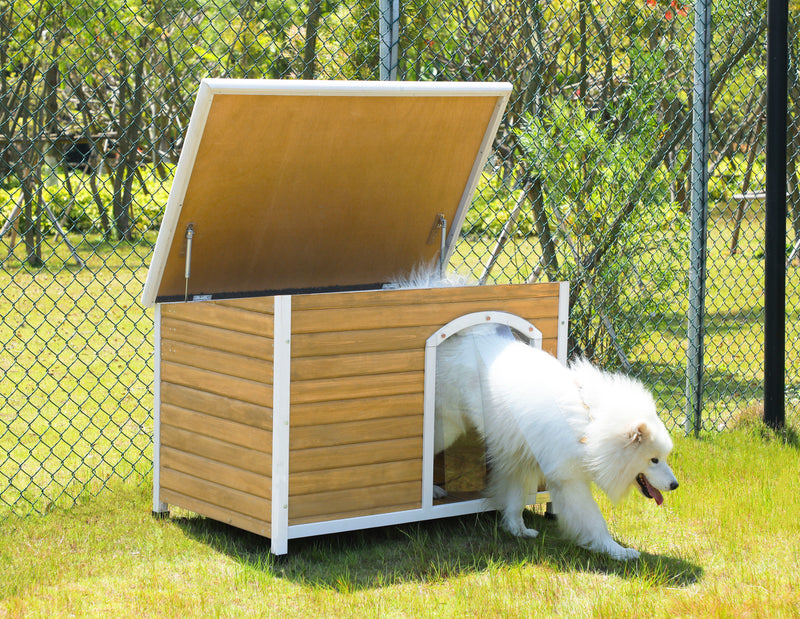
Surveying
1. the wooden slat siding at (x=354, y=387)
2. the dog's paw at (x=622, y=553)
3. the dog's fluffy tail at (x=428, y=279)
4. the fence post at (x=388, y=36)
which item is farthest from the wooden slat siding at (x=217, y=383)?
the fence post at (x=388, y=36)

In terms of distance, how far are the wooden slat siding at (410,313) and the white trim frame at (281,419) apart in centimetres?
5

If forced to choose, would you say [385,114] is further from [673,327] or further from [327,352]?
[673,327]

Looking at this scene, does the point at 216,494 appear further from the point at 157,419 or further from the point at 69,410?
the point at 69,410

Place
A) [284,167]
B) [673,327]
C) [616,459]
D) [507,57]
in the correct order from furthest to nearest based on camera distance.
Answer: [673,327], [507,57], [284,167], [616,459]

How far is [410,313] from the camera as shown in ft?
11.5

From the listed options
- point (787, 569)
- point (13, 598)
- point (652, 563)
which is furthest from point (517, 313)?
point (13, 598)

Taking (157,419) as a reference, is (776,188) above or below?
above

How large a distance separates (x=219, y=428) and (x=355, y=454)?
1.61ft

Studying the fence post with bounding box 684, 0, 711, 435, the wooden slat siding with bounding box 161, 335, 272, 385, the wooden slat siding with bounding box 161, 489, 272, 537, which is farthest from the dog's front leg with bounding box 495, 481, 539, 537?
the fence post with bounding box 684, 0, 711, 435

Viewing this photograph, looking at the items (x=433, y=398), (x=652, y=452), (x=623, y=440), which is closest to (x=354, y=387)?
(x=433, y=398)

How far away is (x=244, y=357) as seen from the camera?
3359 mm

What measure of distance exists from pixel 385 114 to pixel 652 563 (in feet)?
6.30

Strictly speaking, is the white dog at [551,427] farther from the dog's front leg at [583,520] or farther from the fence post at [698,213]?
the fence post at [698,213]

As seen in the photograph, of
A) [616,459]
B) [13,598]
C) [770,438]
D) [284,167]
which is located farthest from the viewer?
[770,438]
